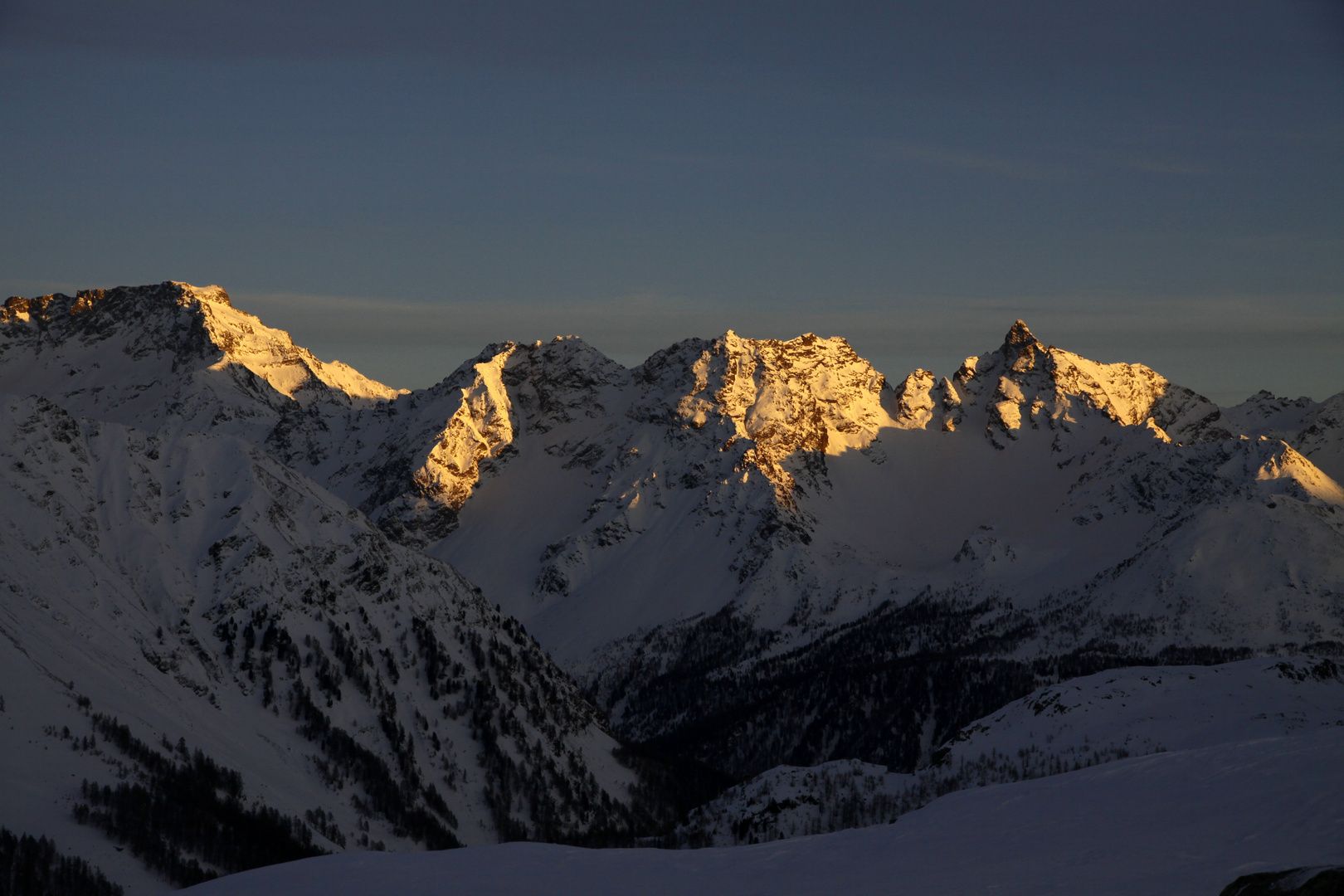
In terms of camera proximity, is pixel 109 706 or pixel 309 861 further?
pixel 109 706

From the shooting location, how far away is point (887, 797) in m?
194

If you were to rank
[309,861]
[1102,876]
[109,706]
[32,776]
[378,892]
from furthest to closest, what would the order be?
[109,706] → [32,776] → [309,861] → [378,892] → [1102,876]

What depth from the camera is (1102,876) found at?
207 ft

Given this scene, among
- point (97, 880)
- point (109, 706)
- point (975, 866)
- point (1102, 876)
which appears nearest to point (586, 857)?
point (975, 866)

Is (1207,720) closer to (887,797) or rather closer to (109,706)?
(887,797)

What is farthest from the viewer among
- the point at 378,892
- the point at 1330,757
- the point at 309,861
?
the point at 1330,757

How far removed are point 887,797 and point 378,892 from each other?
451 feet

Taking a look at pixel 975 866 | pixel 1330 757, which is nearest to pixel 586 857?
pixel 975 866

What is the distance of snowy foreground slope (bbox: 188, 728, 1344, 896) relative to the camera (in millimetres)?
64500

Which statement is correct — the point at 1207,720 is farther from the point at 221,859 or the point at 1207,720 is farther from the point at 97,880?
the point at 97,880

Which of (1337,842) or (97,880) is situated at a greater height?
(1337,842)

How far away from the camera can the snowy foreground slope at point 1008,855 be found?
64.5 metres

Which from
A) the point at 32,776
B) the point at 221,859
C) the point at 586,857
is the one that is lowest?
the point at 221,859

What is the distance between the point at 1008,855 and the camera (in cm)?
7256
